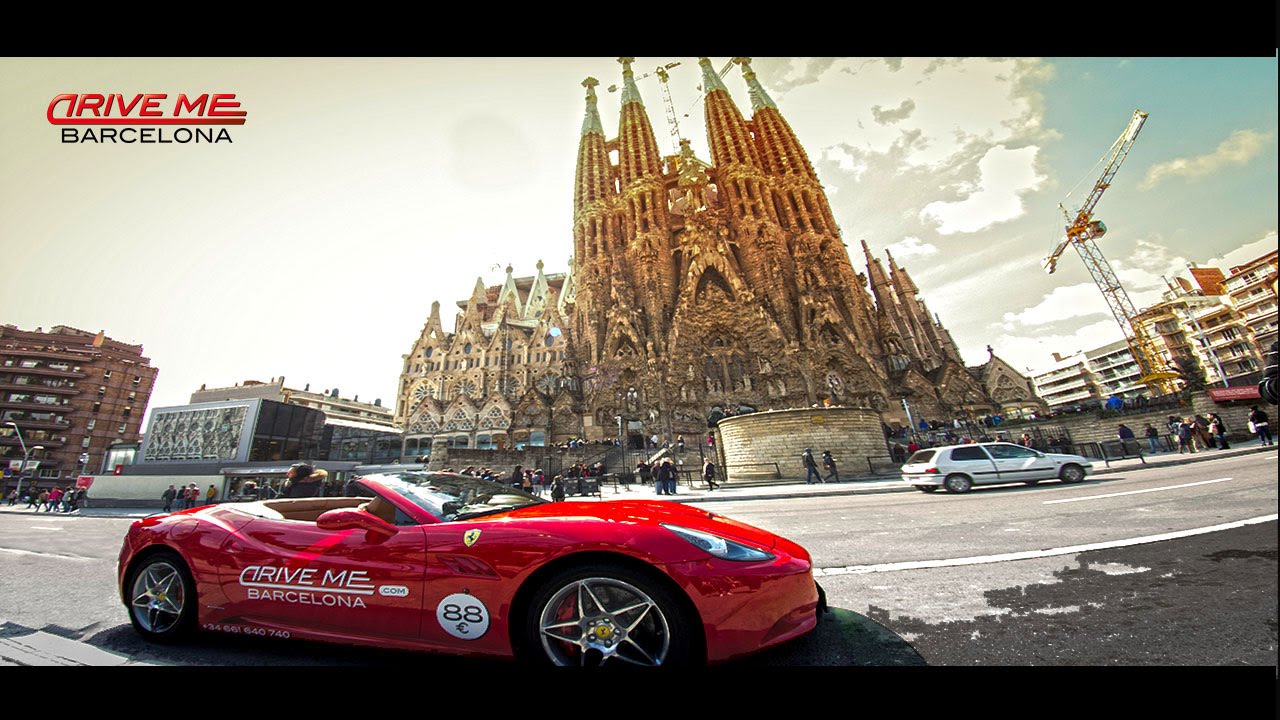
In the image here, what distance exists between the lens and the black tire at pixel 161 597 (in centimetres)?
278

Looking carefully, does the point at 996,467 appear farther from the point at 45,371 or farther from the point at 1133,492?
the point at 45,371

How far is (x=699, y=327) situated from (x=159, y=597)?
129 feet

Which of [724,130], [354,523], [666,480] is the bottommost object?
[354,523]

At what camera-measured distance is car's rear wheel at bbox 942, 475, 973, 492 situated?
10.7 m

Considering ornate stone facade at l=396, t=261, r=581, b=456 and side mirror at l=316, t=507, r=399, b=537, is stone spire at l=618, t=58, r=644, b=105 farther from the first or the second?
side mirror at l=316, t=507, r=399, b=537

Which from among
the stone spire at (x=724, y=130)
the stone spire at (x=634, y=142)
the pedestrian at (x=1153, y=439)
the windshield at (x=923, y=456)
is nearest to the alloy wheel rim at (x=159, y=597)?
the windshield at (x=923, y=456)

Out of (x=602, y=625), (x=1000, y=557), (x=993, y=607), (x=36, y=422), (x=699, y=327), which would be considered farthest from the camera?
(x=36, y=422)

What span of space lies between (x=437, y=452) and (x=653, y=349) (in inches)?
756

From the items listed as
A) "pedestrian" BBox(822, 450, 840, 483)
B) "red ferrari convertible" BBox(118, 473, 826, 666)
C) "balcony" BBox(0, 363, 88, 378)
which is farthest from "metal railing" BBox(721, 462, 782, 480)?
"balcony" BBox(0, 363, 88, 378)

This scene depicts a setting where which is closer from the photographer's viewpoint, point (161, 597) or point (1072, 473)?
point (161, 597)

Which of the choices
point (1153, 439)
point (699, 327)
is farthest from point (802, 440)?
point (699, 327)

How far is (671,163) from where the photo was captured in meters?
59.4

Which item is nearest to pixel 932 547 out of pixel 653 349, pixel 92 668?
pixel 92 668

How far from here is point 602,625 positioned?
204cm
